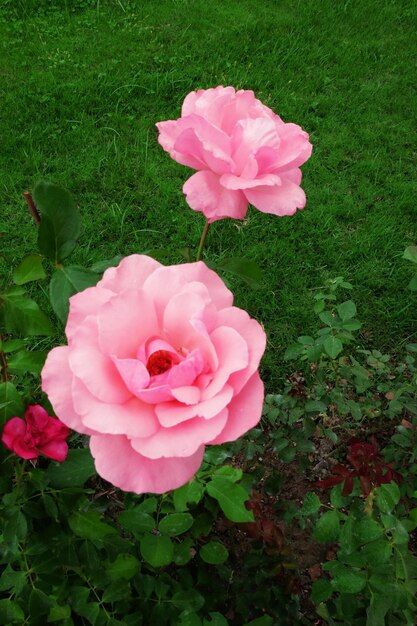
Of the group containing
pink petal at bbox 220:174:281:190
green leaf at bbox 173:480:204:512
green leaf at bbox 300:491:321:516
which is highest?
pink petal at bbox 220:174:281:190

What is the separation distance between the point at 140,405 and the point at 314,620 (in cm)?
146

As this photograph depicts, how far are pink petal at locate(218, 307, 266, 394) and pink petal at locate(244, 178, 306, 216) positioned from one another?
0.83 feet

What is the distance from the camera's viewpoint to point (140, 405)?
761 millimetres

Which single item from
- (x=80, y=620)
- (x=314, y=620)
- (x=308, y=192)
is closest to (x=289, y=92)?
(x=308, y=192)

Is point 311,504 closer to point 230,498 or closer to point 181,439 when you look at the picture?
point 230,498

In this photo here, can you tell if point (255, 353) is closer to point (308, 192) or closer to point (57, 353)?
point (57, 353)

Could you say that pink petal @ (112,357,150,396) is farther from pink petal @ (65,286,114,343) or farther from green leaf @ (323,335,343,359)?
green leaf @ (323,335,343,359)

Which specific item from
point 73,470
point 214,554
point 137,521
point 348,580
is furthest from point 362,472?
point 73,470

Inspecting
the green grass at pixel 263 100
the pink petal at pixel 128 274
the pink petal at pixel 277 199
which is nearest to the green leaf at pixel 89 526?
the pink petal at pixel 128 274

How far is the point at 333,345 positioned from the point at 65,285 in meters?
1.01

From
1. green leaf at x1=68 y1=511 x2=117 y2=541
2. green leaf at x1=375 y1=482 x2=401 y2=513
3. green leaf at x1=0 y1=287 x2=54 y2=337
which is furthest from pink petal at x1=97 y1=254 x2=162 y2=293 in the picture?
green leaf at x1=375 y1=482 x2=401 y2=513

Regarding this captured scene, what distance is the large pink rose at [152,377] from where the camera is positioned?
0.71 meters

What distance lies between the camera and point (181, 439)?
2.31ft

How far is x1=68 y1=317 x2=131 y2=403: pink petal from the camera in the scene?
0.71m
